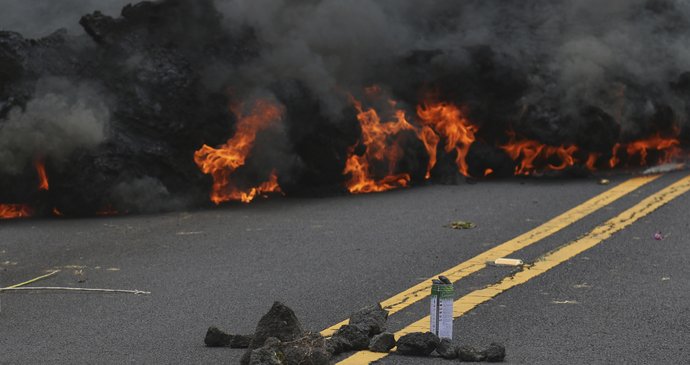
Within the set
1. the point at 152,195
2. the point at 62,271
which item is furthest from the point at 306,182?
the point at 62,271

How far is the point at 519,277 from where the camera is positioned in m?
6.85

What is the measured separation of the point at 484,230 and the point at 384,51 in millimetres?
3318

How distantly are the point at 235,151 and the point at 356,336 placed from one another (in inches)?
206

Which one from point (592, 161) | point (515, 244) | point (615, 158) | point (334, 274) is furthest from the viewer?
point (615, 158)

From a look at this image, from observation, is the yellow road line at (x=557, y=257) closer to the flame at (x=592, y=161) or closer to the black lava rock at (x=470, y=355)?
the black lava rock at (x=470, y=355)

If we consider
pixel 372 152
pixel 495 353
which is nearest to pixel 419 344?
pixel 495 353

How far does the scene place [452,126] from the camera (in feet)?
38.0

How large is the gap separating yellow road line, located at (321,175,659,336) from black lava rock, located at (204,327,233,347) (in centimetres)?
51

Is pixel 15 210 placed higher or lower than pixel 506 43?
lower

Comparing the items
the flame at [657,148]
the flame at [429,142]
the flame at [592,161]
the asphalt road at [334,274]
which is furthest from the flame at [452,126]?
Result: the flame at [657,148]

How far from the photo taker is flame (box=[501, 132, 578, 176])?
11.4 m

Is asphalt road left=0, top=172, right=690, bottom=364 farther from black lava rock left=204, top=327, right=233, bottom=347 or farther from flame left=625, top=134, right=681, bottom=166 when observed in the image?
flame left=625, top=134, right=681, bottom=166

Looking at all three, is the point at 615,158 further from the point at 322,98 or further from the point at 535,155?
the point at 322,98

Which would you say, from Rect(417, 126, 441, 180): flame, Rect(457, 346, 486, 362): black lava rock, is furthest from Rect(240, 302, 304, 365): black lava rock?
Rect(417, 126, 441, 180): flame
